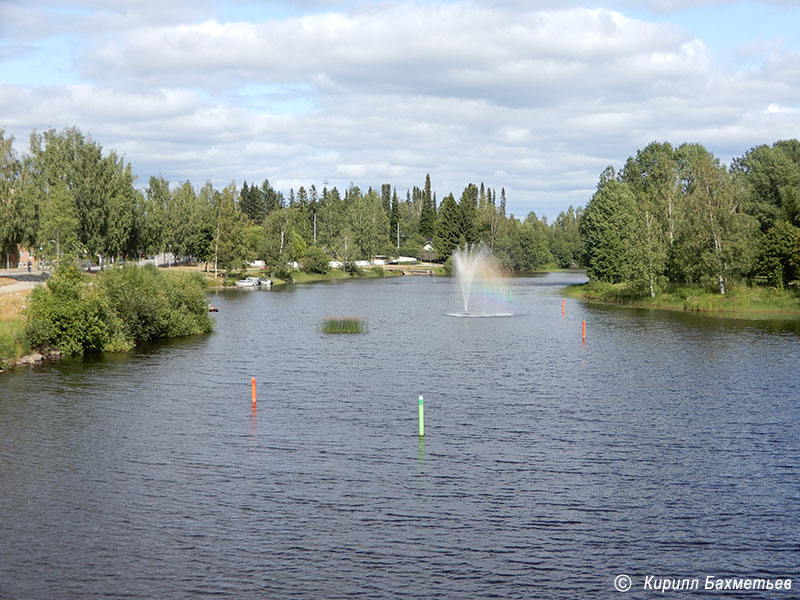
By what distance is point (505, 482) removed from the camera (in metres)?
32.5

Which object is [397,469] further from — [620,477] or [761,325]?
[761,325]

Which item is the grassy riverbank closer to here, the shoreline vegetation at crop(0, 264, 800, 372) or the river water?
the shoreline vegetation at crop(0, 264, 800, 372)

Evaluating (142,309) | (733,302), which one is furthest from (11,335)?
(733,302)

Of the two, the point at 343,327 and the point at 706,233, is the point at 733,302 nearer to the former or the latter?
the point at 706,233

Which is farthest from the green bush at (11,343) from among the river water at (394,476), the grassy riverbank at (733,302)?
the grassy riverbank at (733,302)

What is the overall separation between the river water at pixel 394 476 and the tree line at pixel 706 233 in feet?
148

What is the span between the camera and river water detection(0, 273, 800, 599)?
24297 mm
